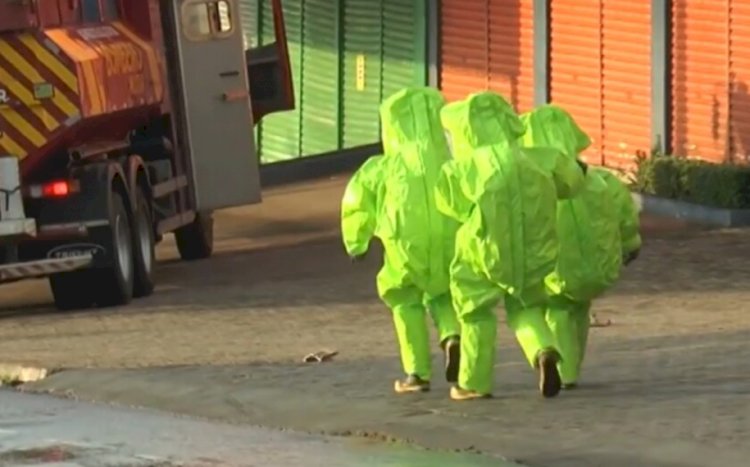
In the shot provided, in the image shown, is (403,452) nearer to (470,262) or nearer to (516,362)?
(470,262)

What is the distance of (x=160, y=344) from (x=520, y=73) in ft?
37.1

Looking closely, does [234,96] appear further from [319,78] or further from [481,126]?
[319,78]

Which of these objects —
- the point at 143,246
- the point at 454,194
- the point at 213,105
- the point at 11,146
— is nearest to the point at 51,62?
the point at 11,146

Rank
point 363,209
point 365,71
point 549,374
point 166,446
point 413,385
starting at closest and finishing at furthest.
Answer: point 166,446 → point 549,374 → point 363,209 → point 413,385 → point 365,71

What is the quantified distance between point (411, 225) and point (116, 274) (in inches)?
244

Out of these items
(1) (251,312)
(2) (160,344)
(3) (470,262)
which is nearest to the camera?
(3) (470,262)

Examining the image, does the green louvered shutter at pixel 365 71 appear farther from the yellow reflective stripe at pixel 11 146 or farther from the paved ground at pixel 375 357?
the yellow reflective stripe at pixel 11 146

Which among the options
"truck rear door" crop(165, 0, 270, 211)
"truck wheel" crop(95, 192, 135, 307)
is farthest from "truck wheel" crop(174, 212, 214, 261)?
"truck wheel" crop(95, 192, 135, 307)

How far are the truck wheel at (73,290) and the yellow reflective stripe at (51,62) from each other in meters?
1.39

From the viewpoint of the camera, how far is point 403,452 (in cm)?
1016

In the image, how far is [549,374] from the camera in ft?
36.2

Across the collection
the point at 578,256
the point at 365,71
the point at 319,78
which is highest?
the point at 578,256

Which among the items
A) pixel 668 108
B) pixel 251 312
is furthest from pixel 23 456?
pixel 668 108

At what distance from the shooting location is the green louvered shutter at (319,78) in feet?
93.6
